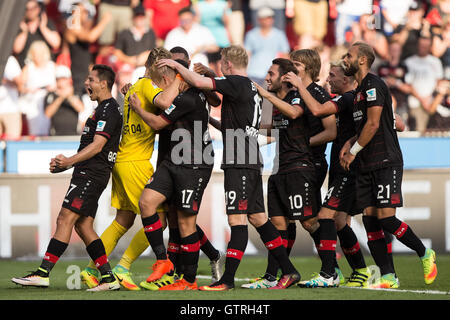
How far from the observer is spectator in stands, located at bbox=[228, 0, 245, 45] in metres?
13.0

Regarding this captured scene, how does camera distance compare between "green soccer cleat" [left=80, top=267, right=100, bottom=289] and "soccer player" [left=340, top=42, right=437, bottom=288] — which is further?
"green soccer cleat" [left=80, top=267, right=100, bottom=289]

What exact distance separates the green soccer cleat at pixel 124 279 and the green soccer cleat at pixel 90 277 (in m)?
0.20

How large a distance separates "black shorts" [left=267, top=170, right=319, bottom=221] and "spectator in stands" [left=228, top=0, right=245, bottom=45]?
5.59 metres

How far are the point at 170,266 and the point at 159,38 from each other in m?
6.36

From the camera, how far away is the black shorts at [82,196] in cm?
742

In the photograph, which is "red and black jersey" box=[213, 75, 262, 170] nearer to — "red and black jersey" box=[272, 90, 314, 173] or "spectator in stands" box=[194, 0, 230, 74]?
"red and black jersey" box=[272, 90, 314, 173]

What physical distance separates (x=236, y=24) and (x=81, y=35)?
239 cm

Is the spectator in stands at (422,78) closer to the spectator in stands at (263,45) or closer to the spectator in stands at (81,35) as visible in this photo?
the spectator in stands at (263,45)

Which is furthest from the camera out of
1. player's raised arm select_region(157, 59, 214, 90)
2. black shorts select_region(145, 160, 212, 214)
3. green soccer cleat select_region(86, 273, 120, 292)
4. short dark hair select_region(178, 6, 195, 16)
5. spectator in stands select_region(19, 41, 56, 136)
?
short dark hair select_region(178, 6, 195, 16)

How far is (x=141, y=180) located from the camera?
7672mm

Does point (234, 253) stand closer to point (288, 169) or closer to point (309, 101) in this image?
point (288, 169)

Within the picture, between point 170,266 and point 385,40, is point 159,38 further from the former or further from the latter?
point 170,266

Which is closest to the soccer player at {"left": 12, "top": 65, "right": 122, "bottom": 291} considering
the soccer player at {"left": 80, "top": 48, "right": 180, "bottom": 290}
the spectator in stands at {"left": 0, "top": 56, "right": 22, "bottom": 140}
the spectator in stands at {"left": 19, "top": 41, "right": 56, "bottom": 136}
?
the soccer player at {"left": 80, "top": 48, "right": 180, "bottom": 290}

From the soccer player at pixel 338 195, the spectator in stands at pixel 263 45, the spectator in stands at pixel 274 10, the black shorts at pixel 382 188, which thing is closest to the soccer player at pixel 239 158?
the soccer player at pixel 338 195
